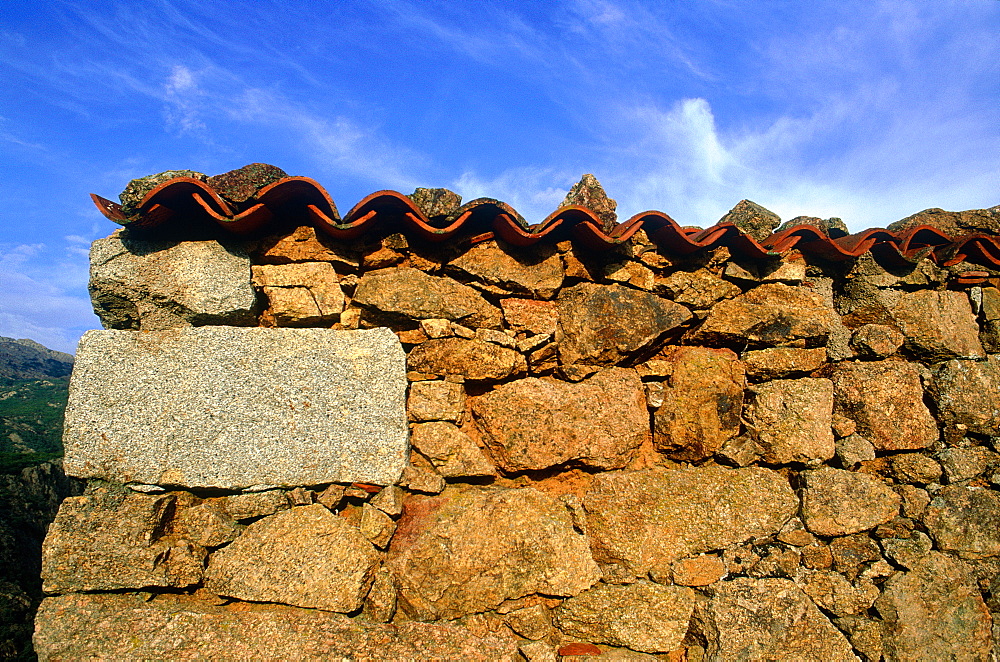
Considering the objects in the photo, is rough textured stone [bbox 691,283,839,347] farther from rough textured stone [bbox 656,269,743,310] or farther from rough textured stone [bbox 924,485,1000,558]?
rough textured stone [bbox 924,485,1000,558]

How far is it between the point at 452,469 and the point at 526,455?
0.37 meters

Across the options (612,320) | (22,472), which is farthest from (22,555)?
(612,320)

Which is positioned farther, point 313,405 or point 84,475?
point 313,405

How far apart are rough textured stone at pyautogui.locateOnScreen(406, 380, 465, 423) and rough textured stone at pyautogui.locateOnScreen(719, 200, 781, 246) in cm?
184

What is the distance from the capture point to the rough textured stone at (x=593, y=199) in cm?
267

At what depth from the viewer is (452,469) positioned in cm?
238

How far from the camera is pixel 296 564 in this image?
6.81ft

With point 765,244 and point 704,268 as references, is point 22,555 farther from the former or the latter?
point 765,244

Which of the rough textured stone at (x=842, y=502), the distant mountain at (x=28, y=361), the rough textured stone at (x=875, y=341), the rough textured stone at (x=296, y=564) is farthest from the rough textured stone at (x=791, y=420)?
the distant mountain at (x=28, y=361)

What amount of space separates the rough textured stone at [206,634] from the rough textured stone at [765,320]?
204cm

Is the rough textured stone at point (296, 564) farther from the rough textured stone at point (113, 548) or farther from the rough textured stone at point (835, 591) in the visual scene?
the rough textured stone at point (835, 591)

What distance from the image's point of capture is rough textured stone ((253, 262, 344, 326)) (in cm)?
236

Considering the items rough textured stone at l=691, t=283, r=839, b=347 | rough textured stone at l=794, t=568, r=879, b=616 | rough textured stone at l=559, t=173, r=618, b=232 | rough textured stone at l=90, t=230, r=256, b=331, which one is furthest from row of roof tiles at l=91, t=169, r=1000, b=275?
rough textured stone at l=794, t=568, r=879, b=616

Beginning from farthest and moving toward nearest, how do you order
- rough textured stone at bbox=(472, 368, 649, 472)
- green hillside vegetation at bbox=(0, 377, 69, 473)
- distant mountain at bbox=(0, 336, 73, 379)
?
1. distant mountain at bbox=(0, 336, 73, 379)
2. green hillside vegetation at bbox=(0, 377, 69, 473)
3. rough textured stone at bbox=(472, 368, 649, 472)
